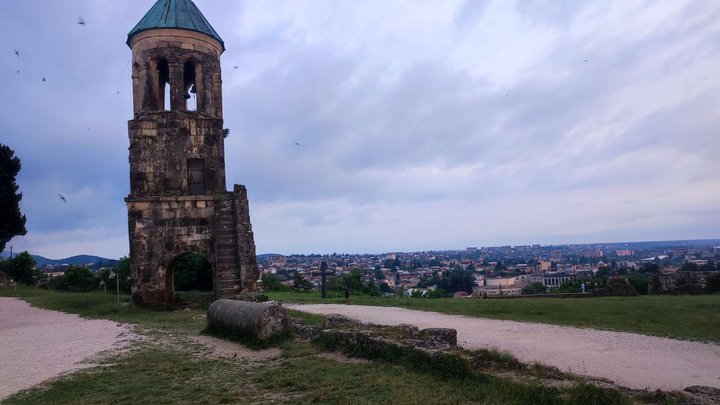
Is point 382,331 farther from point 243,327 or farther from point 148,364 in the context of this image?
point 148,364

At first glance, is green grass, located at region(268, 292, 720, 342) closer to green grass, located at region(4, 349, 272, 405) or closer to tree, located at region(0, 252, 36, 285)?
green grass, located at region(4, 349, 272, 405)

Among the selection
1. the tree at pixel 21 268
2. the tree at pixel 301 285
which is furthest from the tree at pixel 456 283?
the tree at pixel 21 268

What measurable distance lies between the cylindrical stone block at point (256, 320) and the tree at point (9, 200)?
2542cm

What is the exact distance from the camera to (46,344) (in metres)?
11.0

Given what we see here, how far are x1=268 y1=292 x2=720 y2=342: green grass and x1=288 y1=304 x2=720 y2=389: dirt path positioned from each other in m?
0.78

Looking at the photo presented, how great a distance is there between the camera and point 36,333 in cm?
1289

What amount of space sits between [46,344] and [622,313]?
1290 centimetres

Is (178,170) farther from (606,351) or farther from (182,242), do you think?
(606,351)

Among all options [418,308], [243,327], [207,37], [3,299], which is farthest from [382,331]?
[3,299]

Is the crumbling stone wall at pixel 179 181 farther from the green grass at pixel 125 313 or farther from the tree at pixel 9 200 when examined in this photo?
the tree at pixel 9 200

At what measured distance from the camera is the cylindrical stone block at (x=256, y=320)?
965 centimetres

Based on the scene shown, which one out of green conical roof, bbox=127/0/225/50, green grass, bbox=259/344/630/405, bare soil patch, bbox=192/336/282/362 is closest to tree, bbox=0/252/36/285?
green conical roof, bbox=127/0/225/50

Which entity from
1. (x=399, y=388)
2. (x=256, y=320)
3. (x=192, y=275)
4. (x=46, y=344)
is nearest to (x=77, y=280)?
(x=192, y=275)

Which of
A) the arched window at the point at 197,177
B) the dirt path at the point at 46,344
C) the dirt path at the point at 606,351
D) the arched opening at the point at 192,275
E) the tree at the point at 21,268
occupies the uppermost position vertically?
the arched window at the point at 197,177
